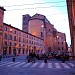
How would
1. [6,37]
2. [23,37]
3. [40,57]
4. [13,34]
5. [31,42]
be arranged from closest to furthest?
[40,57] < [6,37] < [13,34] < [23,37] < [31,42]

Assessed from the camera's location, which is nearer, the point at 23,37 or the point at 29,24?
the point at 23,37

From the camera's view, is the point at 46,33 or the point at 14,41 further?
the point at 46,33

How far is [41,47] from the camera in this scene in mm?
96125

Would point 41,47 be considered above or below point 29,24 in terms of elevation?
below

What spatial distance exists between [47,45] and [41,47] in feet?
14.9

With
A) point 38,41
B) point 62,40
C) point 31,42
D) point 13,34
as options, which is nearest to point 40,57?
point 13,34

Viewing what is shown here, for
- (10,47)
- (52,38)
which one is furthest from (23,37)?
(52,38)

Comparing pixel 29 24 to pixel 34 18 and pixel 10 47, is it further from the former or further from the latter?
pixel 10 47

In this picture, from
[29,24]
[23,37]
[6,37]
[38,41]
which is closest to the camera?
[6,37]

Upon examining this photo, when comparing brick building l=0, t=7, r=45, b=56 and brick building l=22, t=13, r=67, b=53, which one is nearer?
brick building l=0, t=7, r=45, b=56

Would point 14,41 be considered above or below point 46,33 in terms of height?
below

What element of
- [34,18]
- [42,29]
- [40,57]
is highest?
[34,18]

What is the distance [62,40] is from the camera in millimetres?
103000

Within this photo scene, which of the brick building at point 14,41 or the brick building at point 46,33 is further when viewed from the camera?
the brick building at point 46,33
